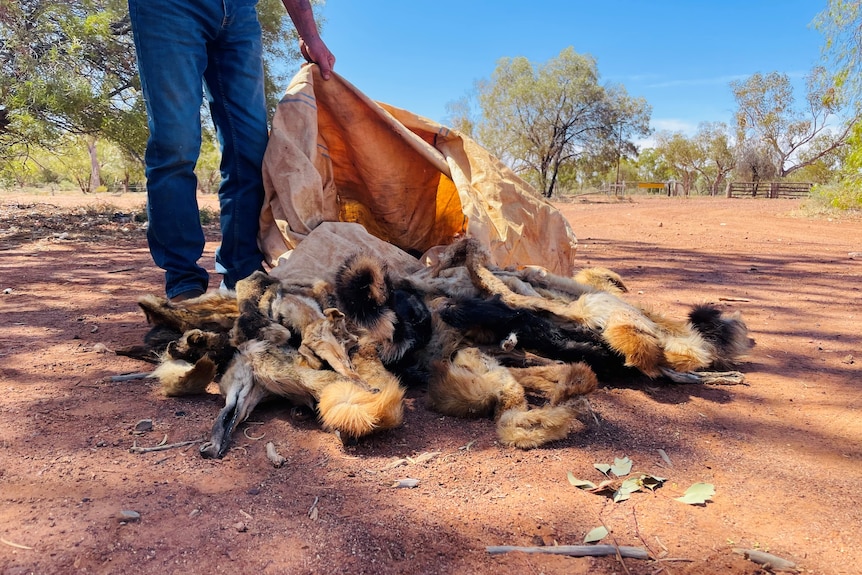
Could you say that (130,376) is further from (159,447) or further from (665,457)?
(665,457)

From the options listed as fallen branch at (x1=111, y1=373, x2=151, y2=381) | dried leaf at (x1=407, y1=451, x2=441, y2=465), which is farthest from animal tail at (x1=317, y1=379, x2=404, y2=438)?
fallen branch at (x1=111, y1=373, x2=151, y2=381)

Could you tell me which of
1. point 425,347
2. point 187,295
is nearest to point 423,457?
point 425,347

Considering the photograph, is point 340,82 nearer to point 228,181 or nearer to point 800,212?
point 228,181

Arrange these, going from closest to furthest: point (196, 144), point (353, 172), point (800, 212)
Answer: point (196, 144) < point (353, 172) < point (800, 212)

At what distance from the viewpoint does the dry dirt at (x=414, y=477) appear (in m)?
1.08

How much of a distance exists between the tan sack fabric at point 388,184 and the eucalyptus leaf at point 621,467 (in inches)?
55.5

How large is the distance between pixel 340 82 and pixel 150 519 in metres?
2.49

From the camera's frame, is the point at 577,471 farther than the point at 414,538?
Yes

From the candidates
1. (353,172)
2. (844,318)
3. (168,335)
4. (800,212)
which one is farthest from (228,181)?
(800,212)

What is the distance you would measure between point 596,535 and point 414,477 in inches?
18.0

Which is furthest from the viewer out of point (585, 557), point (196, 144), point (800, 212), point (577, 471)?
point (800, 212)

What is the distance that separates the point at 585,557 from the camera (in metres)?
1.09

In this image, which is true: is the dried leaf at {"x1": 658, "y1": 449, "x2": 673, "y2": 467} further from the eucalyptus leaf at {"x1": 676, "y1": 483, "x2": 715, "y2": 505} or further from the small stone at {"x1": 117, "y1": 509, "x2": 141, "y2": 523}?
the small stone at {"x1": 117, "y1": 509, "x2": 141, "y2": 523}

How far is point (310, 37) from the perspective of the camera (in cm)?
304
